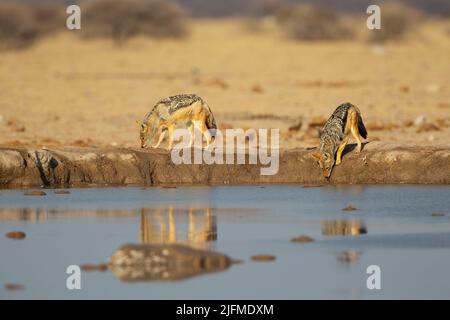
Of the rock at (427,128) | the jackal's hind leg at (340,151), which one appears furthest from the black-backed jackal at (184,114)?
the rock at (427,128)

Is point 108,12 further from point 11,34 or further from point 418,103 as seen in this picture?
point 418,103

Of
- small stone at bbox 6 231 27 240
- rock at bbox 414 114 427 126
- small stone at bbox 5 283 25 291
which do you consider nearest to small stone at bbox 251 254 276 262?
small stone at bbox 5 283 25 291

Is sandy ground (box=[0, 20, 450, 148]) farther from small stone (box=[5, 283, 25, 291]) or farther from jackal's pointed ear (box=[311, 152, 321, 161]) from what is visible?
small stone (box=[5, 283, 25, 291])

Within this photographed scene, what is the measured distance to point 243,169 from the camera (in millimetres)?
16562

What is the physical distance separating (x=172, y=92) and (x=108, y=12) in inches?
781

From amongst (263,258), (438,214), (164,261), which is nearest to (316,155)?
(438,214)

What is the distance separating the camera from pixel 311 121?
22.2 metres

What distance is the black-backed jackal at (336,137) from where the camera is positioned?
16.2 m

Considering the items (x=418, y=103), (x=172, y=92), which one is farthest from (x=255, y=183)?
(x=172, y=92)

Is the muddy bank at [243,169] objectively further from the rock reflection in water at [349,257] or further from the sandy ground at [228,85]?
the rock reflection in water at [349,257]

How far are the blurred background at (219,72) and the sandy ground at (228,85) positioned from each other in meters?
0.04

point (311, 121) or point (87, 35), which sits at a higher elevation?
point (87, 35)

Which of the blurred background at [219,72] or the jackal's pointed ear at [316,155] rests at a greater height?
the blurred background at [219,72]
